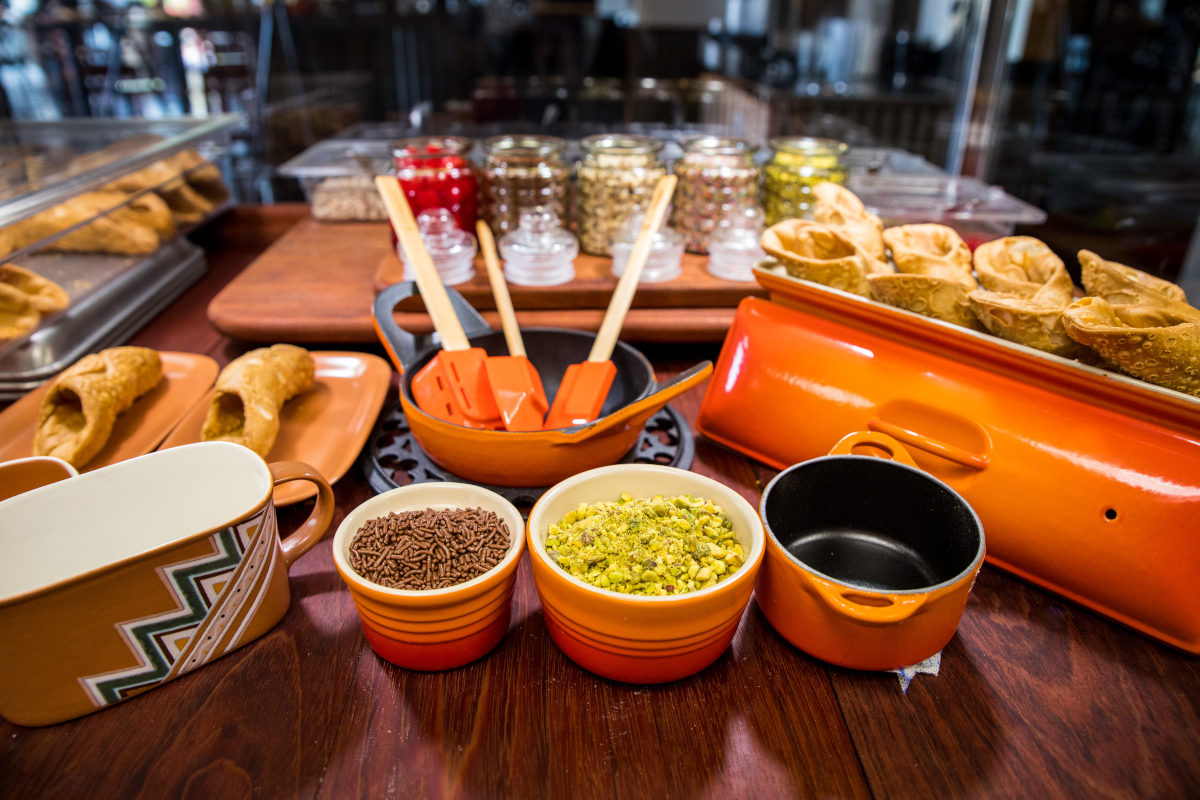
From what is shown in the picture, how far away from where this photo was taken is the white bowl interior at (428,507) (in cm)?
58

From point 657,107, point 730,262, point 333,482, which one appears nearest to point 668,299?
point 730,262

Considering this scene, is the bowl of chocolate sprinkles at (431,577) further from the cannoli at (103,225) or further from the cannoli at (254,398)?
the cannoli at (103,225)

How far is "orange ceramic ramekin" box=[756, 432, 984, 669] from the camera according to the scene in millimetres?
567

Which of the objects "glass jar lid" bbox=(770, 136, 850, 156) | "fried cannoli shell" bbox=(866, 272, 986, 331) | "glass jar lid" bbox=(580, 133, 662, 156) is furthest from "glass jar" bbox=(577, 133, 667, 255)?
"fried cannoli shell" bbox=(866, 272, 986, 331)

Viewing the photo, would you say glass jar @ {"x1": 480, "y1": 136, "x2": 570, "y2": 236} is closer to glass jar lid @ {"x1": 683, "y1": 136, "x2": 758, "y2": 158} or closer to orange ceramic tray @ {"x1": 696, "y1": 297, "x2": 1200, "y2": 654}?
glass jar lid @ {"x1": 683, "y1": 136, "x2": 758, "y2": 158}

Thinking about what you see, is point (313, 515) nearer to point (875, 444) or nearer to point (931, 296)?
point (875, 444)

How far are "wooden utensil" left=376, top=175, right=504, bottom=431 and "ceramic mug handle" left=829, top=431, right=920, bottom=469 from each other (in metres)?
0.39

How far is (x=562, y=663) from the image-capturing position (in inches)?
25.3

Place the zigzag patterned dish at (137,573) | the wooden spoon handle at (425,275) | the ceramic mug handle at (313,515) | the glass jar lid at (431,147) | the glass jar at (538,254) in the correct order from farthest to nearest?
1. the glass jar lid at (431,147)
2. the glass jar at (538,254)
3. the wooden spoon handle at (425,275)
4. the ceramic mug handle at (313,515)
5. the zigzag patterned dish at (137,573)

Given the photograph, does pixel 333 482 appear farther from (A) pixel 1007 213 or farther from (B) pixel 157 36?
(B) pixel 157 36

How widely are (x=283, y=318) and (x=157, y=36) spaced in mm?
3011

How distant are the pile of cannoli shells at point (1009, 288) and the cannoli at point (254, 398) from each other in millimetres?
661

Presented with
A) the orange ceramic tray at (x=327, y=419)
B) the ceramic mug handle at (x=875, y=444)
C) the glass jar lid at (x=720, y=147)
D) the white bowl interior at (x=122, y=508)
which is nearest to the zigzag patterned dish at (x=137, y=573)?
the white bowl interior at (x=122, y=508)

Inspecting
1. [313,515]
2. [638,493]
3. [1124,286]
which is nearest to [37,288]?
[313,515]
